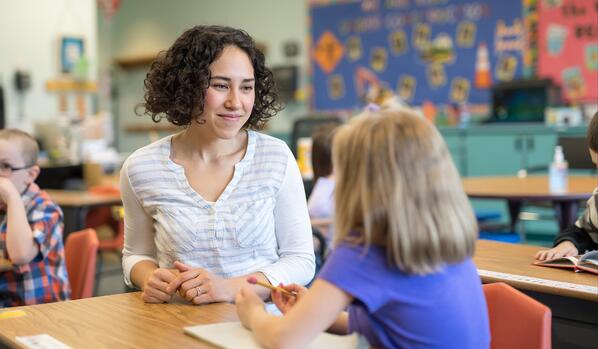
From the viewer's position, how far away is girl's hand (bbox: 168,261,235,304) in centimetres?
160

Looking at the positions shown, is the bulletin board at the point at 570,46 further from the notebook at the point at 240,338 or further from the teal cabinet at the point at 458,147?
the notebook at the point at 240,338

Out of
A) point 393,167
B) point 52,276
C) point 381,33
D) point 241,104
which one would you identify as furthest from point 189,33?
point 381,33

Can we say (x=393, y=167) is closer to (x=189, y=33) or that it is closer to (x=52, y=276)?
(x=189, y=33)

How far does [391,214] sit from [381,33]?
7.20 metres

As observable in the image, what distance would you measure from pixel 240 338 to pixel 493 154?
5.56 meters

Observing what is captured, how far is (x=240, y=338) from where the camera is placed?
1.31m

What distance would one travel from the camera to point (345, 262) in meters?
1.19

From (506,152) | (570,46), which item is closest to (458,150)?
(506,152)

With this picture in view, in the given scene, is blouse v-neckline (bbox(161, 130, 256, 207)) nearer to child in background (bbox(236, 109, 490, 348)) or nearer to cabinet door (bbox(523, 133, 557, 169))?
child in background (bbox(236, 109, 490, 348))

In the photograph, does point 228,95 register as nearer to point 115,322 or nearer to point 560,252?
point 115,322

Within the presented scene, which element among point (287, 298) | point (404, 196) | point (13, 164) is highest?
point (404, 196)

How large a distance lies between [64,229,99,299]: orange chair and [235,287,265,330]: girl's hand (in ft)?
4.43

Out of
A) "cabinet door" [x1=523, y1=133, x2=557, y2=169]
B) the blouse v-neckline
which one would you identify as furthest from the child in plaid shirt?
"cabinet door" [x1=523, y1=133, x2=557, y2=169]

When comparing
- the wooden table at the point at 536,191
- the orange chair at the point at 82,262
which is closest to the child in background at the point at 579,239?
the wooden table at the point at 536,191
